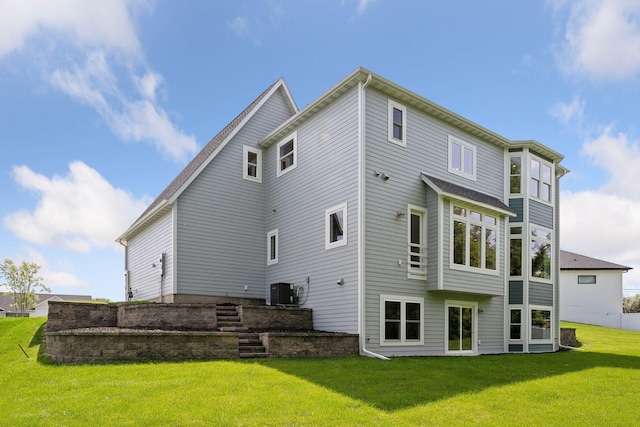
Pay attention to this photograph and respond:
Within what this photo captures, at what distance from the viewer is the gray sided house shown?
1303 cm

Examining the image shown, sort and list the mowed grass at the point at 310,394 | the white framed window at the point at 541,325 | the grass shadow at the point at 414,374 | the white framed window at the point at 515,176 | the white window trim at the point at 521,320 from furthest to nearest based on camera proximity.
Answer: the white framed window at the point at 515,176 < the white framed window at the point at 541,325 < the white window trim at the point at 521,320 < the grass shadow at the point at 414,374 < the mowed grass at the point at 310,394

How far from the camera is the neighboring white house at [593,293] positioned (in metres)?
33.7

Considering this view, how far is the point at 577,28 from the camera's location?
12.4m

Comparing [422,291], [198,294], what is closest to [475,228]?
[422,291]

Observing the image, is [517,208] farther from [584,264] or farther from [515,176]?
[584,264]

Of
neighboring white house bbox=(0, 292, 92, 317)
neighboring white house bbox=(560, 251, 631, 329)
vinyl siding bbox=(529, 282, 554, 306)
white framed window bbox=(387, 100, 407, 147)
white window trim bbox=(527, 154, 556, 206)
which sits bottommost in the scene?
neighboring white house bbox=(0, 292, 92, 317)

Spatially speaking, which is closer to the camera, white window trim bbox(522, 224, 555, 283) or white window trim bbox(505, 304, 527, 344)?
white window trim bbox(505, 304, 527, 344)

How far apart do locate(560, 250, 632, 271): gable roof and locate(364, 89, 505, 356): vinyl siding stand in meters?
23.0

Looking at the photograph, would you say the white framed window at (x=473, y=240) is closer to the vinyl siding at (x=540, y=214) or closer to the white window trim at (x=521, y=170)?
the white window trim at (x=521, y=170)

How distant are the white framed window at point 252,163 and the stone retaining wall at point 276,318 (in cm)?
552

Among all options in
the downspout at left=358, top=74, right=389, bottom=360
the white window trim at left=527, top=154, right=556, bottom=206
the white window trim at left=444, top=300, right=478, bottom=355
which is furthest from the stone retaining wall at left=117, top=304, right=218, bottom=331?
the white window trim at left=527, top=154, right=556, bottom=206

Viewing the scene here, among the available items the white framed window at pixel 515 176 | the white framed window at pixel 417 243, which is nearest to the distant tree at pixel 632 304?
the white framed window at pixel 515 176

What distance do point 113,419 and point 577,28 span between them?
45.3ft

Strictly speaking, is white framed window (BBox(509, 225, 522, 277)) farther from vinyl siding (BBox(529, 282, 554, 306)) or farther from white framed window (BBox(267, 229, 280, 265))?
white framed window (BBox(267, 229, 280, 265))
